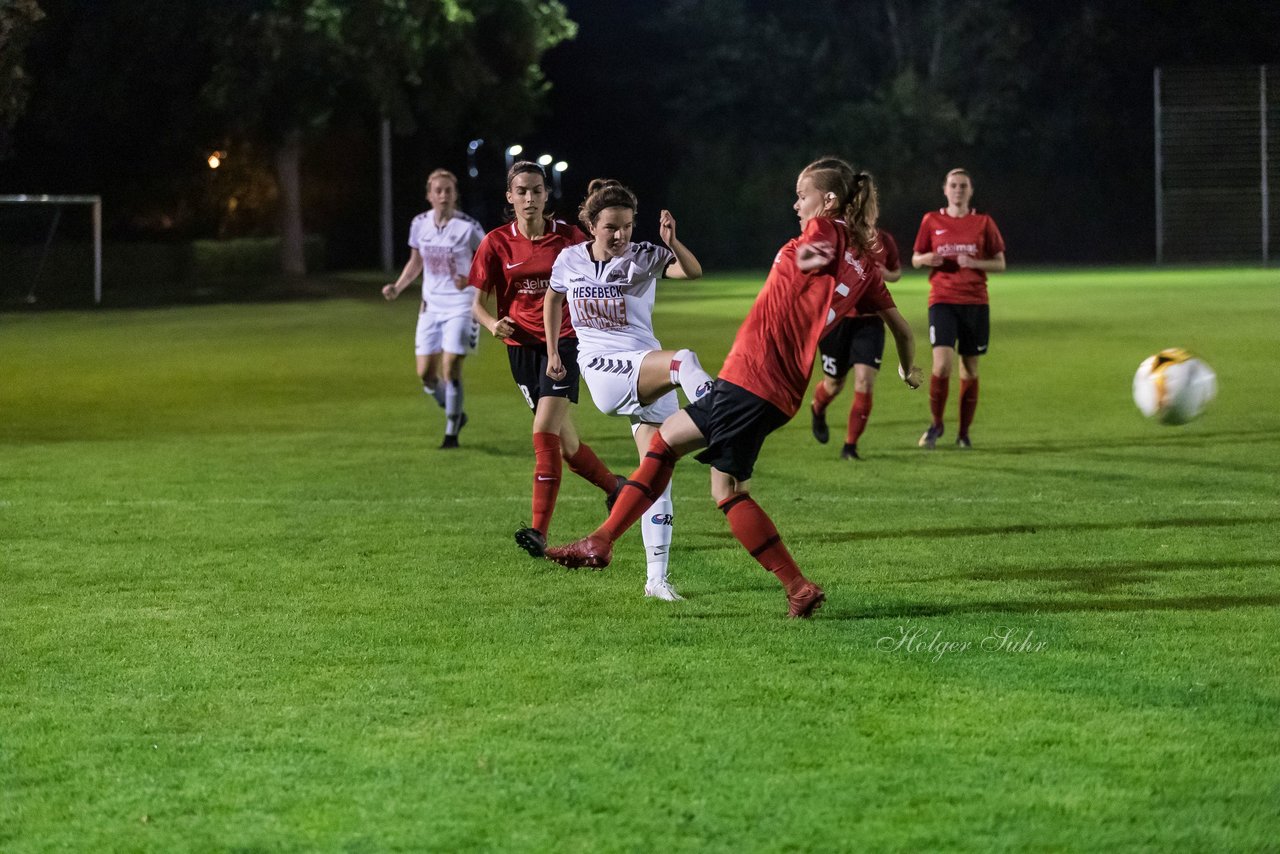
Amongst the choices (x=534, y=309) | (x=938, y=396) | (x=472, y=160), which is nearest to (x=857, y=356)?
(x=938, y=396)

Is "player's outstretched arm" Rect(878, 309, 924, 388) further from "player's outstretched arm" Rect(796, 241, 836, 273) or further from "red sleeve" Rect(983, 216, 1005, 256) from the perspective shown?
"red sleeve" Rect(983, 216, 1005, 256)

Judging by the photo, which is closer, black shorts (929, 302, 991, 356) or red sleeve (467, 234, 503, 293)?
red sleeve (467, 234, 503, 293)

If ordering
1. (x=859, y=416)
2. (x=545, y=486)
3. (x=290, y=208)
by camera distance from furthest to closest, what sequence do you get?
1. (x=290, y=208)
2. (x=859, y=416)
3. (x=545, y=486)

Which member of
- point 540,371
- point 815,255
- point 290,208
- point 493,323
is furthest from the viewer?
point 290,208

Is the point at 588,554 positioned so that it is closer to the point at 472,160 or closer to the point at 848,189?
the point at 848,189

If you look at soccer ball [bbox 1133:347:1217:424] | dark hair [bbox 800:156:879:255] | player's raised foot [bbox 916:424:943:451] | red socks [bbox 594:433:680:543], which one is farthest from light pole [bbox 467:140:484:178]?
dark hair [bbox 800:156:879:255]

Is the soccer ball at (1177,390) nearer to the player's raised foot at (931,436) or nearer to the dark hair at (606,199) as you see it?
the dark hair at (606,199)

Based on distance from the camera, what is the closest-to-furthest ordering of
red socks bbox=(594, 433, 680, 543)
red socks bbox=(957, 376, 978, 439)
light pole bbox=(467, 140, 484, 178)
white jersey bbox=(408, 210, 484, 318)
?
1. red socks bbox=(594, 433, 680, 543)
2. red socks bbox=(957, 376, 978, 439)
3. white jersey bbox=(408, 210, 484, 318)
4. light pole bbox=(467, 140, 484, 178)

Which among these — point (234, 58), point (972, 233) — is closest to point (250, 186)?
point (234, 58)

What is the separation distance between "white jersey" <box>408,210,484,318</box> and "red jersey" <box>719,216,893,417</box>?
704cm

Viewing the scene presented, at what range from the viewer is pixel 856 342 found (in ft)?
Result: 41.7

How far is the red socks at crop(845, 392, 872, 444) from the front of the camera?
12492 millimetres

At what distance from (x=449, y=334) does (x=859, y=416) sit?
11.1ft

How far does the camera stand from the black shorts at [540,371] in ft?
29.4
